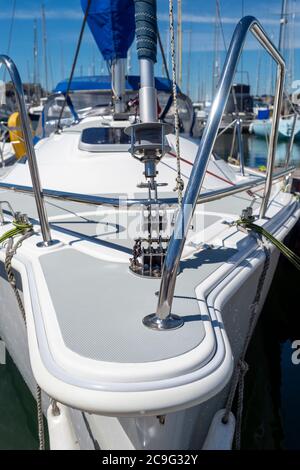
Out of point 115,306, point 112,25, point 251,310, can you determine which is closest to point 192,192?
point 115,306

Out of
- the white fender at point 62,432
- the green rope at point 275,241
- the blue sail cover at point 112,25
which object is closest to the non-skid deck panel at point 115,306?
the green rope at point 275,241

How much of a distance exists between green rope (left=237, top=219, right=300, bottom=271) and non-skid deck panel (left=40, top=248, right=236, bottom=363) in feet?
0.80

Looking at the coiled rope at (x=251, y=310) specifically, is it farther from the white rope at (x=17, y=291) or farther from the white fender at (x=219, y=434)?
the white rope at (x=17, y=291)

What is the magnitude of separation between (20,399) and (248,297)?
2015mm

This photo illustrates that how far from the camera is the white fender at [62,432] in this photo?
6.13 ft

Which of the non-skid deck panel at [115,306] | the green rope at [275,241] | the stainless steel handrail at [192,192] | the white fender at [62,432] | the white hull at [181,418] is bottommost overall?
the white fender at [62,432]

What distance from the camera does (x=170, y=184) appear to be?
3764mm

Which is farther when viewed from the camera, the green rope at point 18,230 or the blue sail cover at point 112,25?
the blue sail cover at point 112,25

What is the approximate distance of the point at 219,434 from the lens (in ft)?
6.30

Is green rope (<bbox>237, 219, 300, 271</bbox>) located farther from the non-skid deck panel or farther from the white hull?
the non-skid deck panel

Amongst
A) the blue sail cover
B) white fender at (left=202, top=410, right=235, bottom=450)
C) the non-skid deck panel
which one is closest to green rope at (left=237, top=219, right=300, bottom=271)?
the non-skid deck panel

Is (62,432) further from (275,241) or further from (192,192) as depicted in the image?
(275,241)

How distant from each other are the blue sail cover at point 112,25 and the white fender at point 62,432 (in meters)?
3.70

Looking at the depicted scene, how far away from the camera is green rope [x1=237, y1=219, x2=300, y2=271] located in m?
2.15
